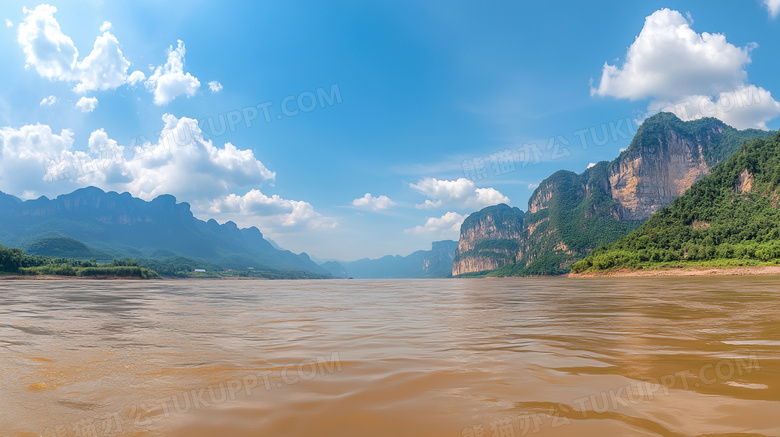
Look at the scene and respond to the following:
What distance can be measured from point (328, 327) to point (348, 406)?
7.27 m

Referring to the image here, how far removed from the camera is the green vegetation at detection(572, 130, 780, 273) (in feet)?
212

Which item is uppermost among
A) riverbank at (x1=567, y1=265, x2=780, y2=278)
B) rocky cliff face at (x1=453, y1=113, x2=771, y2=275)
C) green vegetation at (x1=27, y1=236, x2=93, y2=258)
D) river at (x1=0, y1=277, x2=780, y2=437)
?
rocky cliff face at (x1=453, y1=113, x2=771, y2=275)

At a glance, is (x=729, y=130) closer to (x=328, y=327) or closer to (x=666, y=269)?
(x=666, y=269)

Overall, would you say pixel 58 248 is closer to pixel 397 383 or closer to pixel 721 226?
pixel 397 383

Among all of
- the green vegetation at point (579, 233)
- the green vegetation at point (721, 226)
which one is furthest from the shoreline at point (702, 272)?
the green vegetation at point (579, 233)

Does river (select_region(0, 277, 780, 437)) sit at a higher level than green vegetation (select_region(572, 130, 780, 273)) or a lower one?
lower

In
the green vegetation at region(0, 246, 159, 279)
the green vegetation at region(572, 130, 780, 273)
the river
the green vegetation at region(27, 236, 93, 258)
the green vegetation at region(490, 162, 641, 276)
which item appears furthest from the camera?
the green vegetation at region(490, 162, 641, 276)

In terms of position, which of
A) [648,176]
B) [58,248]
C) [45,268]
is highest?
[648,176]

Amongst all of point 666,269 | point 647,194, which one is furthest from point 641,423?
point 647,194

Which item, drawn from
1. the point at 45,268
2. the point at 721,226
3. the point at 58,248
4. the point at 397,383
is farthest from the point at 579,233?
the point at 58,248

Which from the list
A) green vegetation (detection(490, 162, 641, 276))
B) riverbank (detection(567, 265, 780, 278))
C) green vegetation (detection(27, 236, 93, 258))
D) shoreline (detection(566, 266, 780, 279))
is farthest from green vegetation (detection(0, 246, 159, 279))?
green vegetation (detection(490, 162, 641, 276))

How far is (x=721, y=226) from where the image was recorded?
76125 mm

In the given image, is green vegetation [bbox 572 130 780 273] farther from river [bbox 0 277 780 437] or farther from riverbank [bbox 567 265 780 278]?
river [bbox 0 277 780 437]

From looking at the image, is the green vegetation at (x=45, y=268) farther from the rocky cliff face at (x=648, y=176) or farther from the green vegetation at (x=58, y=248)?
the rocky cliff face at (x=648, y=176)
